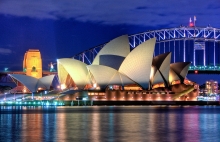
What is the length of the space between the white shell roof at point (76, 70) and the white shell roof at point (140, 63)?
33.7 ft

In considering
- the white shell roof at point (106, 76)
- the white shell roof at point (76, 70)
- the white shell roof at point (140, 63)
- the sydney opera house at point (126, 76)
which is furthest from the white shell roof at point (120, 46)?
the white shell roof at point (76, 70)

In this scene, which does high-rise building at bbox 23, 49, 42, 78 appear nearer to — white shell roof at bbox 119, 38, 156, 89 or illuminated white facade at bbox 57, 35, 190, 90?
illuminated white facade at bbox 57, 35, 190, 90

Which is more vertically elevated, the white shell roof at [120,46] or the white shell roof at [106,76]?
the white shell roof at [120,46]

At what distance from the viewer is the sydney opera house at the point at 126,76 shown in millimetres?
89250

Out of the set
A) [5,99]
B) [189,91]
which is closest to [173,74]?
[189,91]

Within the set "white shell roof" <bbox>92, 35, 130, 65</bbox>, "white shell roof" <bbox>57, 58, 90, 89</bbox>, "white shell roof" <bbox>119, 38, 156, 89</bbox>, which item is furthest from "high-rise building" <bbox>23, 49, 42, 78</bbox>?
"white shell roof" <bbox>119, 38, 156, 89</bbox>

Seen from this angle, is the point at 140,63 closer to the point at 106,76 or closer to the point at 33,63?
the point at 106,76

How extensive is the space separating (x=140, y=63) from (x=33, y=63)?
4522cm

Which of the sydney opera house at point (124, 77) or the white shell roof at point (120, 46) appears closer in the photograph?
the sydney opera house at point (124, 77)

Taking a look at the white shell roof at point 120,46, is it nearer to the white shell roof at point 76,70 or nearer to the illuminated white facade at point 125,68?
the illuminated white facade at point 125,68

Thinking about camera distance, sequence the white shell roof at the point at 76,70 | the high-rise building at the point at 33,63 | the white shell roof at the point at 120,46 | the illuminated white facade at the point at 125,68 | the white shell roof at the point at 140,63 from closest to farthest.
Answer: the white shell roof at the point at 140,63
the illuminated white facade at the point at 125,68
the white shell roof at the point at 120,46
the white shell roof at the point at 76,70
the high-rise building at the point at 33,63

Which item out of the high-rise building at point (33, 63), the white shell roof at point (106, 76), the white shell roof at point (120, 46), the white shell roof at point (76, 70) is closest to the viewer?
the white shell roof at point (120, 46)

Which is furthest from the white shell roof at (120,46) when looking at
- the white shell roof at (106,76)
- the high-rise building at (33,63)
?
the high-rise building at (33,63)

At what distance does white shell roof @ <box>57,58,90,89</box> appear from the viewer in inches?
3853
